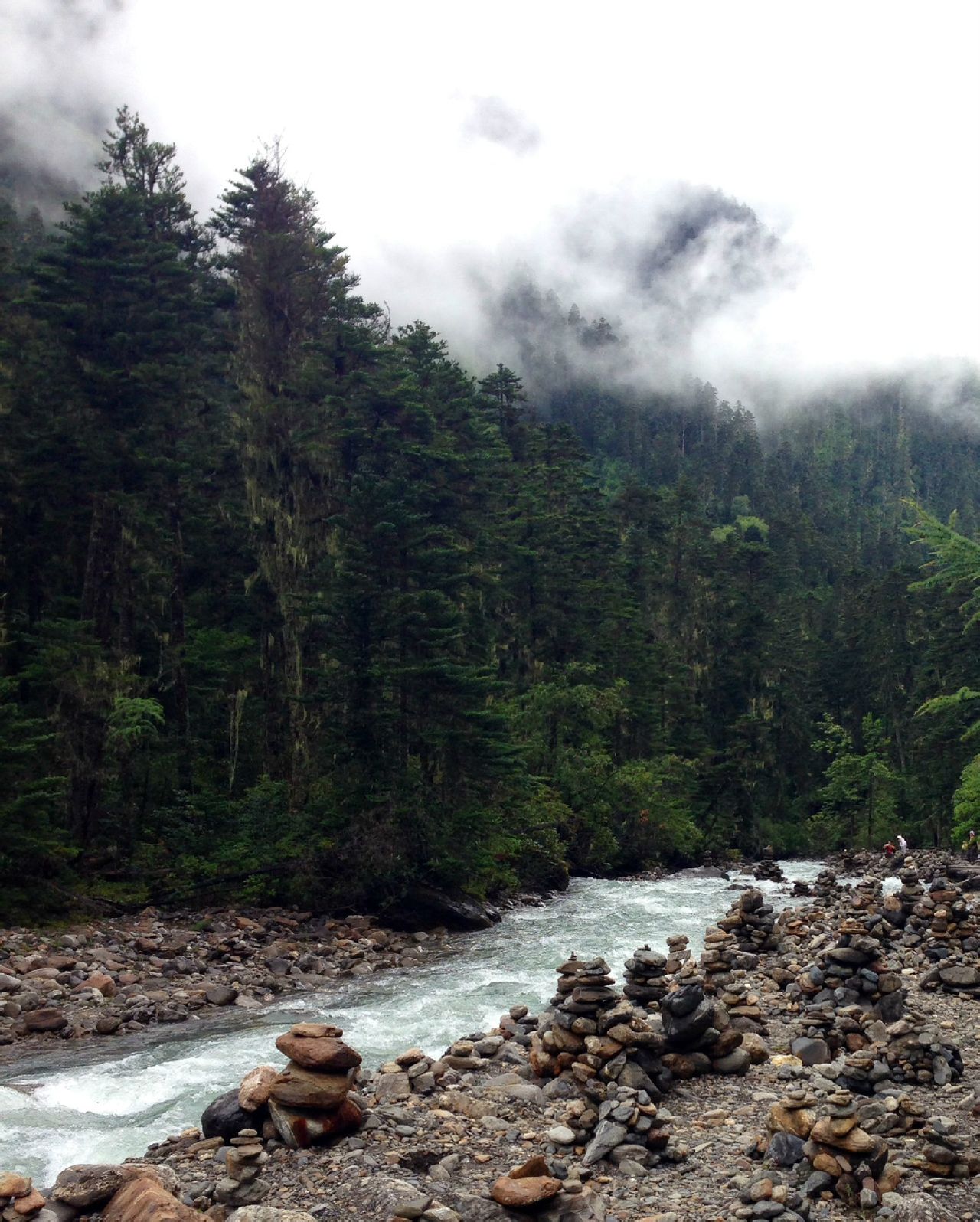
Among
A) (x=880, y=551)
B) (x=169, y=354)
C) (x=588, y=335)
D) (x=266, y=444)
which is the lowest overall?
(x=266, y=444)

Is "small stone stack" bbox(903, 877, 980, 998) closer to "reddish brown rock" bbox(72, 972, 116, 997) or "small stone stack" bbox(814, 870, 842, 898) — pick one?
"small stone stack" bbox(814, 870, 842, 898)

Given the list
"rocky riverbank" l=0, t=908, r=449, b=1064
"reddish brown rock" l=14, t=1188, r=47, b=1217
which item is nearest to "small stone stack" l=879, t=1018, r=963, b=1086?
"reddish brown rock" l=14, t=1188, r=47, b=1217

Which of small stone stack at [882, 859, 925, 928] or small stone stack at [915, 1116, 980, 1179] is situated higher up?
small stone stack at [882, 859, 925, 928]

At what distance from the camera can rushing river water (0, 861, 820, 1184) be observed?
385 inches

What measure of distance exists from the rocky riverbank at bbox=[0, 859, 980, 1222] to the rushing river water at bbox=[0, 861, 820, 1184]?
1501 mm

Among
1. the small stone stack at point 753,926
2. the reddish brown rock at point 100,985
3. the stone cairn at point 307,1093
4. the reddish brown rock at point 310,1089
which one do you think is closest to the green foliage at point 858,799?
the small stone stack at point 753,926

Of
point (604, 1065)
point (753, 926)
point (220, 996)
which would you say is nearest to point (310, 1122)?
point (604, 1065)

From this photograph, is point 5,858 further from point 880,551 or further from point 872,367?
point 872,367

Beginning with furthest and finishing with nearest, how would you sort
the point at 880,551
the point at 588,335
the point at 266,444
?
1. the point at 588,335
2. the point at 880,551
3. the point at 266,444

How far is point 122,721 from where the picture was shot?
23.0 meters

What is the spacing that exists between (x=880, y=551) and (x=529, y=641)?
61572 millimetres

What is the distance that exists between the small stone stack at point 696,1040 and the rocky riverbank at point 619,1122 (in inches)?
0.7

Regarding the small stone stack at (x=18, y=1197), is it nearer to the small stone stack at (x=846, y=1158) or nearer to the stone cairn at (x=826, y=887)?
the small stone stack at (x=846, y=1158)

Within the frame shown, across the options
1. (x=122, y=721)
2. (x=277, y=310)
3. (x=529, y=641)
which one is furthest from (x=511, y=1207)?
(x=529, y=641)
